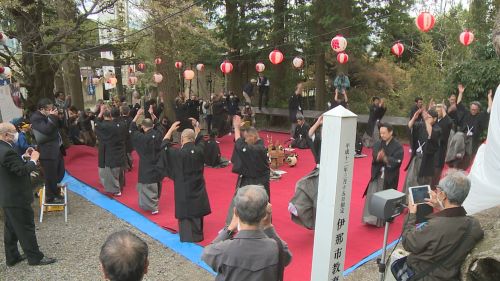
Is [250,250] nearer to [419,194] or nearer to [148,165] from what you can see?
[419,194]

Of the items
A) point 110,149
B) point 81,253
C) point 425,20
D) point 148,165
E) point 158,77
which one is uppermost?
point 425,20

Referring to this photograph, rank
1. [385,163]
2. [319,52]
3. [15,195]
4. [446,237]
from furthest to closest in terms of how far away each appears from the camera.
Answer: [319,52] → [385,163] → [15,195] → [446,237]

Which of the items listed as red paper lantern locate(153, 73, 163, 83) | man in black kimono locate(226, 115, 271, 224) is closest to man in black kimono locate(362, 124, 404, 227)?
man in black kimono locate(226, 115, 271, 224)

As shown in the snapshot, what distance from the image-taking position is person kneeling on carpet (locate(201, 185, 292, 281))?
2.59 m

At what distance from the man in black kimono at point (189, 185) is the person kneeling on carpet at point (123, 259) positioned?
3953 millimetres

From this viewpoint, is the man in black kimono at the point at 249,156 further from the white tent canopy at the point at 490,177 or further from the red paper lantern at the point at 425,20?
the red paper lantern at the point at 425,20

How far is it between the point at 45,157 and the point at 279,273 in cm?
650

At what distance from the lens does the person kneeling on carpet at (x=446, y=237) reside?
3.02 m

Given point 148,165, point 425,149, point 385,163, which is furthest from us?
point 148,165

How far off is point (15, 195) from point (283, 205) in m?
4.57

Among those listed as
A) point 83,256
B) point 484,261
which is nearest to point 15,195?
point 83,256

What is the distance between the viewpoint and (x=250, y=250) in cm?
259

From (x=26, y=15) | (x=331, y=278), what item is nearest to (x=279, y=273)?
(x=331, y=278)

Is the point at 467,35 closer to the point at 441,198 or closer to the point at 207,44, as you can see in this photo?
the point at 441,198
